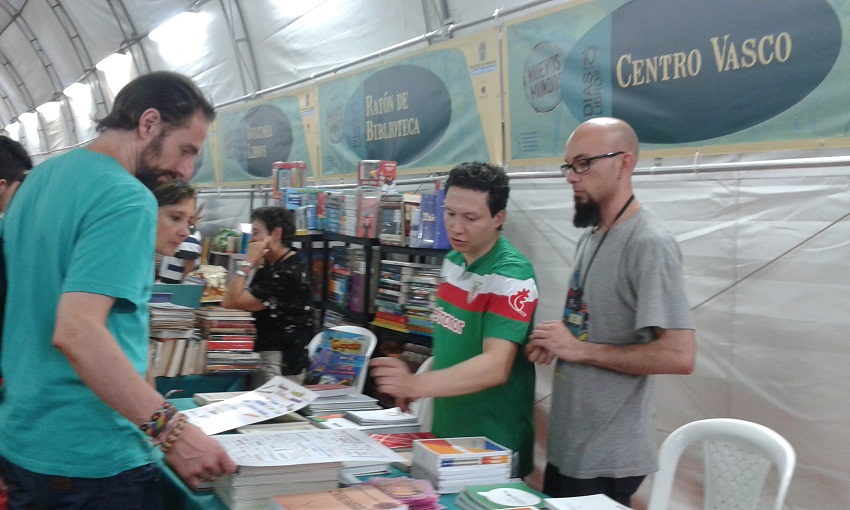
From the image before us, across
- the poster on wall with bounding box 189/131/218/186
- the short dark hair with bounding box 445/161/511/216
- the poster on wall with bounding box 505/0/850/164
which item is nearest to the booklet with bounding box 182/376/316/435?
the short dark hair with bounding box 445/161/511/216

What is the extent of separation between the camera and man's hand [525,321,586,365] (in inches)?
77.6

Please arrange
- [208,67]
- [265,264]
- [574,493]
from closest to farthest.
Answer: [574,493], [265,264], [208,67]

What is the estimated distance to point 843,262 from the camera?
2391 mm

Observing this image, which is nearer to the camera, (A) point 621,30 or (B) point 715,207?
(B) point 715,207

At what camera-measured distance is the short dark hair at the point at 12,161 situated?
3.34 meters

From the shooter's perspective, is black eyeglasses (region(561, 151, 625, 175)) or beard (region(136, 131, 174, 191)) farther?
black eyeglasses (region(561, 151, 625, 175))

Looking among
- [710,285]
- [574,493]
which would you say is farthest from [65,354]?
[710,285]

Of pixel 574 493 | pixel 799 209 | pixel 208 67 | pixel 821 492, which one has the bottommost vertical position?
pixel 821 492

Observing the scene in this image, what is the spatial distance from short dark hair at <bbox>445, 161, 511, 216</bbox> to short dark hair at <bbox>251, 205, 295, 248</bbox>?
219 centimetres

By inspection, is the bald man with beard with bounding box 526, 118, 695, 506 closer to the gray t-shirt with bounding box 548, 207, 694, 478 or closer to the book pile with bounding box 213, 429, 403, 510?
the gray t-shirt with bounding box 548, 207, 694, 478

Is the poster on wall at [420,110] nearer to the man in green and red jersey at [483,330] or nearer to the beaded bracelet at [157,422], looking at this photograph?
the man in green and red jersey at [483,330]

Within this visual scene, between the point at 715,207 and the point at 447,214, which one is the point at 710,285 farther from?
the point at 447,214

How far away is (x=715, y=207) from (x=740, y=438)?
117cm

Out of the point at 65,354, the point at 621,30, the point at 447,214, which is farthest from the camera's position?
the point at 621,30
